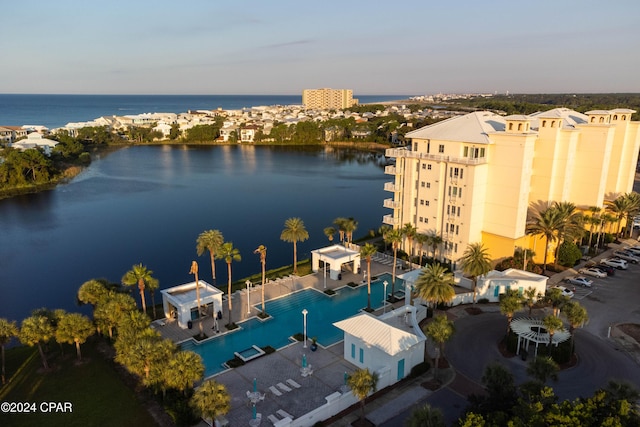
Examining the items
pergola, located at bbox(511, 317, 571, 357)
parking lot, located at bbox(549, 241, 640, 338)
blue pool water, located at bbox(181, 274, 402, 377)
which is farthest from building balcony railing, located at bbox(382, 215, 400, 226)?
pergola, located at bbox(511, 317, 571, 357)

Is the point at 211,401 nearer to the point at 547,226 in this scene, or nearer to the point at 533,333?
the point at 533,333

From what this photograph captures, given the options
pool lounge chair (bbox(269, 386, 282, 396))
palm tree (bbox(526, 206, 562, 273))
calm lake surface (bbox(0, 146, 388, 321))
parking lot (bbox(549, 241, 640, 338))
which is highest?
palm tree (bbox(526, 206, 562, 273))

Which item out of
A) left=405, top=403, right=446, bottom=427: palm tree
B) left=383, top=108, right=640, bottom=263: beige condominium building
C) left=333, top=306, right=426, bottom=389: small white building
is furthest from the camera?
left=383, top=108, right=640, bottom=263: beige condominium building

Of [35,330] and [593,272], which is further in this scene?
[593,272]

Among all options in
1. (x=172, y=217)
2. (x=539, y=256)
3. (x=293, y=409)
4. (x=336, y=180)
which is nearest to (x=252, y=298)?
(x=293, y=409)

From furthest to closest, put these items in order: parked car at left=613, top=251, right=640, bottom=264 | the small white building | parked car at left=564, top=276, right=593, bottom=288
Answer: parked car at left=613, top=251, right=640, bottom=264 < parked car at left=564, top=276, right=593, bottom=288 < the small white building

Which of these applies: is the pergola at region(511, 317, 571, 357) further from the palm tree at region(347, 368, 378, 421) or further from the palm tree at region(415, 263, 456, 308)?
the palm tree at region(347, 368, 378, 421)

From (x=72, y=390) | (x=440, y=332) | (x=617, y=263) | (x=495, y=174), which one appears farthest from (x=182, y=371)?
(x=617, y=263)

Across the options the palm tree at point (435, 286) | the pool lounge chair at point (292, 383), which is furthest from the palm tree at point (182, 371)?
the palm tree at point (435, 286)
